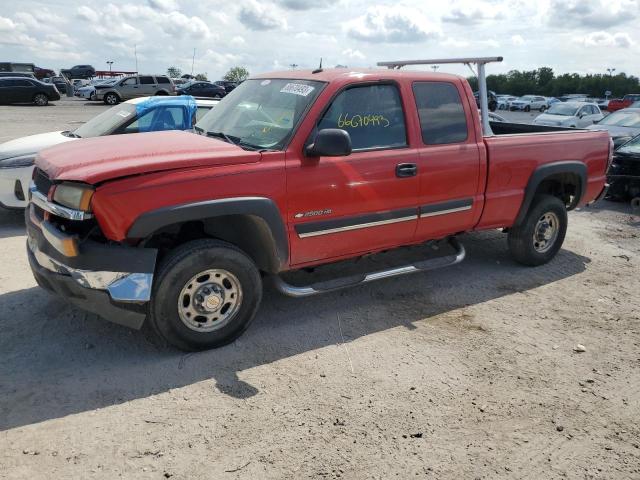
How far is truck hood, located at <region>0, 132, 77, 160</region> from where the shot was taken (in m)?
6.43

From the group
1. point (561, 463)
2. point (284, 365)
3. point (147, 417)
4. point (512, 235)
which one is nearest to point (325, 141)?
point (284, 365)

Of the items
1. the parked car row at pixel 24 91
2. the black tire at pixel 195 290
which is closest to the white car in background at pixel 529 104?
the parked car row at pixel 24 91

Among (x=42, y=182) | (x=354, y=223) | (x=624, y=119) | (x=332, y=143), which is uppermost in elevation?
(x=624, y=119)

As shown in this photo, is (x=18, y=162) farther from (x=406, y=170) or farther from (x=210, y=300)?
(x=406, y=170)

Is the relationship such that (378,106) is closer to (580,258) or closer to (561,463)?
(561,463)

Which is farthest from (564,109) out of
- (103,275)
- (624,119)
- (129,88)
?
(129,88)

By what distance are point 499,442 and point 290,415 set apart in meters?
1.20

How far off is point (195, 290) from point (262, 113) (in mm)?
1536

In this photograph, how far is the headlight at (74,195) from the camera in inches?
129

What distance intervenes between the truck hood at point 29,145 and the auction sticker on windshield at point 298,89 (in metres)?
3.75

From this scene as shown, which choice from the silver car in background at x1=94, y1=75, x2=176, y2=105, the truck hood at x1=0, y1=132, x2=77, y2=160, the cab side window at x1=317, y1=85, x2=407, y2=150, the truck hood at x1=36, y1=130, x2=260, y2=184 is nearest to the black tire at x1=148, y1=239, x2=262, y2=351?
the truck hood at x1=36, y1=130, x2=260, y2=184

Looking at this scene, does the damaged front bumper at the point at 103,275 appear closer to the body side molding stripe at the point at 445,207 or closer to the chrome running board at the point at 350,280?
the chrome running board at the point at 350,280

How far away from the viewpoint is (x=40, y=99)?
27.3m

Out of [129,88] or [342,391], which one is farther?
[129,88]
